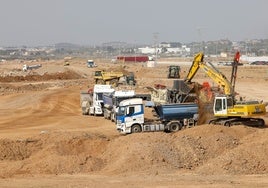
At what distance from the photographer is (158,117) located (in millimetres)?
33750

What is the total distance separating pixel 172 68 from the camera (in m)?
82.7

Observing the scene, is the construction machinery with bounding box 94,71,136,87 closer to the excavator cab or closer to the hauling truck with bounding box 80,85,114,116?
the hauling truck with bounding box 80,85,114,116

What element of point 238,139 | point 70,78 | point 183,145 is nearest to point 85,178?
point 183,145

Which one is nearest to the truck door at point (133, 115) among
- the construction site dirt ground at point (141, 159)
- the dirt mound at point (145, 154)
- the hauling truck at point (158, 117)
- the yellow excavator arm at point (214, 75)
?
the hauling truck at point (158, 117)

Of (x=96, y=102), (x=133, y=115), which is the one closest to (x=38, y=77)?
(x=96, y=102)

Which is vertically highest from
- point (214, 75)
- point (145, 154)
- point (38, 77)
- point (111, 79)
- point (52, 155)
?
→ point (214, 75)

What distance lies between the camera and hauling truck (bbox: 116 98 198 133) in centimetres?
3284

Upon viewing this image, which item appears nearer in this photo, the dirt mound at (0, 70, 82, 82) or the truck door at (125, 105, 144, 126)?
the truck door at (125, 105, 144, 126)

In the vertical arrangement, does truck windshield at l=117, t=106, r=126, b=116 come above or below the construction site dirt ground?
above

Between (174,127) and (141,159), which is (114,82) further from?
(141,159)

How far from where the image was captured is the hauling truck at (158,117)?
32844 millimetres

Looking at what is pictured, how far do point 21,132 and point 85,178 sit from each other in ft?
55.5

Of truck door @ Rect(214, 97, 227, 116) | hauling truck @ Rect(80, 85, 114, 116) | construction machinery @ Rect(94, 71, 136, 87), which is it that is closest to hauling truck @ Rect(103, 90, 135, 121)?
hauling truck @ Rect(80, 85, 114, 116)

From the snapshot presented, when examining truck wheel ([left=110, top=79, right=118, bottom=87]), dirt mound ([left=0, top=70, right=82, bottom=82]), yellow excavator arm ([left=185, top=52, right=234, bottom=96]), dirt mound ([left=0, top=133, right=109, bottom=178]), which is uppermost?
yellow excavator arm ([left=185, top=52, right=234, bottom=96])
